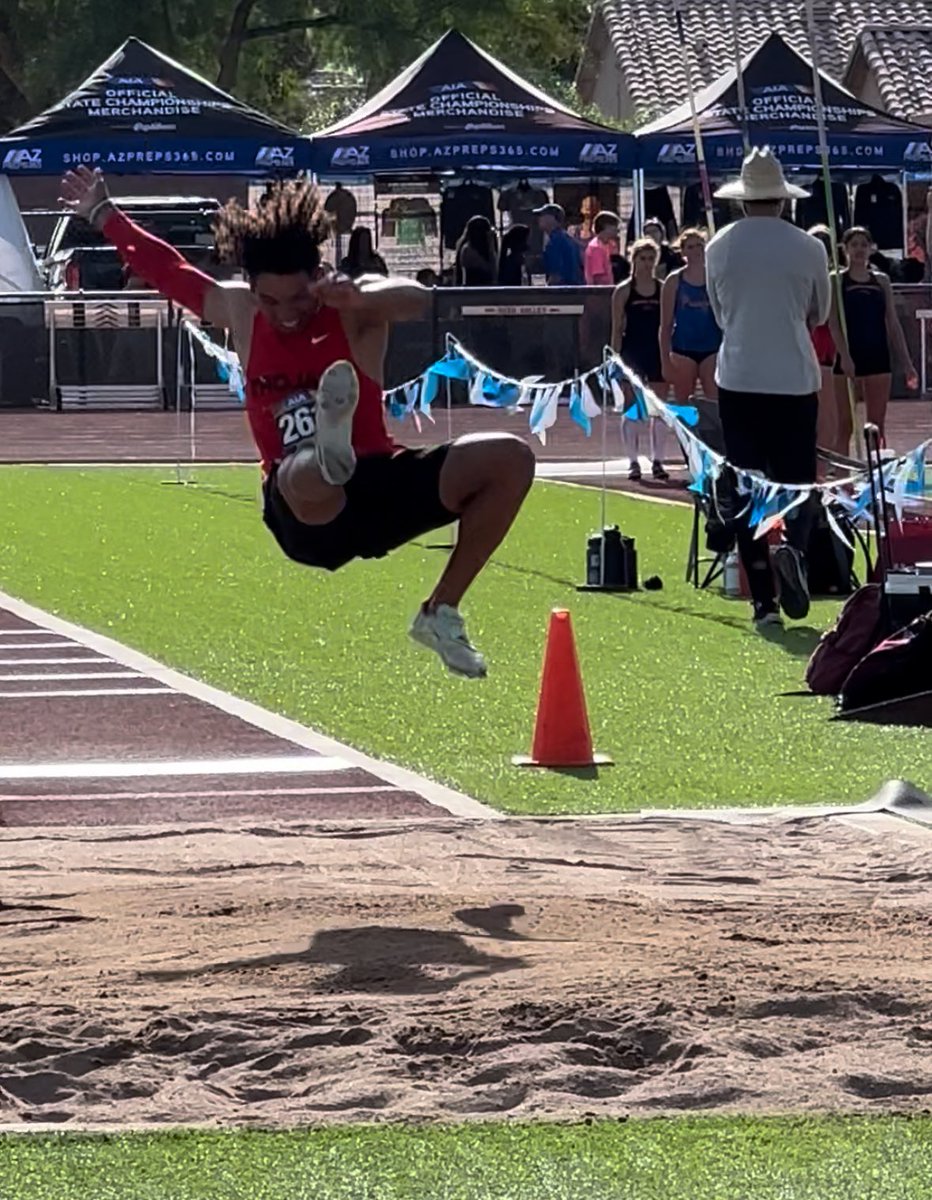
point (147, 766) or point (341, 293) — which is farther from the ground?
point (341, 293)

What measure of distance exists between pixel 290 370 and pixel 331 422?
1.04 ft

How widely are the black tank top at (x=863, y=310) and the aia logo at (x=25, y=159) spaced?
1565 cm

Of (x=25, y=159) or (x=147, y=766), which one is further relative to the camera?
(x=25, y=159)

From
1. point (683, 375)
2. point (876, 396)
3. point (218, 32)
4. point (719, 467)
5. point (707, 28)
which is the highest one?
point (707, 28)

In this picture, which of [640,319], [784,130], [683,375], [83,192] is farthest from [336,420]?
[784,130]

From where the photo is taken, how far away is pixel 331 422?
790 cm

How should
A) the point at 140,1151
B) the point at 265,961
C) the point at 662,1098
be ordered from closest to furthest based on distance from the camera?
the point at 140,1151
the point at 662,1098
the point at 265,961

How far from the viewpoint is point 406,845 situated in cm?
884

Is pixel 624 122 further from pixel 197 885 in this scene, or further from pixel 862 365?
pixel 197 885

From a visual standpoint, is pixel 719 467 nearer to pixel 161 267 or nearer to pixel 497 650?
pixel 497 650

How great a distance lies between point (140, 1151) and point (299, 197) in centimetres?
369

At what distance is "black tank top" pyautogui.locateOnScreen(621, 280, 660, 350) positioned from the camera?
75.0 feet

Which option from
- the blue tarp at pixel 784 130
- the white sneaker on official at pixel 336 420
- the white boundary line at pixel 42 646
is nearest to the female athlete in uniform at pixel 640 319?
the white boundary line at pixel 42 646

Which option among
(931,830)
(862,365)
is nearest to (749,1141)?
(931,830)
